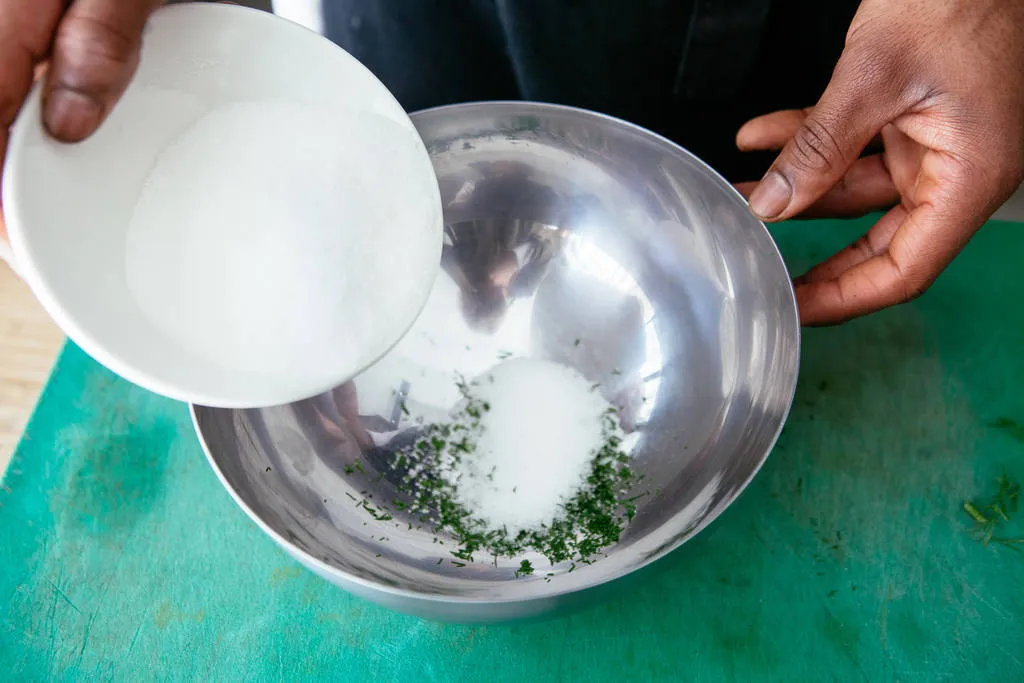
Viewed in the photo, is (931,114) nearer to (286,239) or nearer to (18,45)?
(286,239)

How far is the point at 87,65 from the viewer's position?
1.72ft

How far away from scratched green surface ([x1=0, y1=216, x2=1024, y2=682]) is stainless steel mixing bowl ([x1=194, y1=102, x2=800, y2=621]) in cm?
10

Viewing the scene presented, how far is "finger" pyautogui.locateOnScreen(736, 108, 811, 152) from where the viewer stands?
1.01m

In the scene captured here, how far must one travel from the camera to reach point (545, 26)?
99 cm

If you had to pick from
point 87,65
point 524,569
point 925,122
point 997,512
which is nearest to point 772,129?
point 925,122

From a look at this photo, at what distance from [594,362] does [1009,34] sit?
1.81 ft

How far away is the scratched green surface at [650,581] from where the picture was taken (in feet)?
2.55

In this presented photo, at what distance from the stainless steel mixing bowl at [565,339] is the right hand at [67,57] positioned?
28 centimetres

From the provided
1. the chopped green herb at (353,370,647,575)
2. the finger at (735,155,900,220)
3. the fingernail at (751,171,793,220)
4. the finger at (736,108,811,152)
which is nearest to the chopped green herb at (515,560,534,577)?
the chopped green herb at (353,370,647,575)

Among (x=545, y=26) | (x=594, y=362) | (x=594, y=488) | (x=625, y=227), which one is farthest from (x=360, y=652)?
(x=545, y=26)

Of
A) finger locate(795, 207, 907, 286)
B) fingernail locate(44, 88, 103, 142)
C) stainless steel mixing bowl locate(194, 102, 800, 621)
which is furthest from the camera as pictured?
finger locate(795, 207, 907, 286)

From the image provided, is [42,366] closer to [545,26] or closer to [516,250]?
[516,250]

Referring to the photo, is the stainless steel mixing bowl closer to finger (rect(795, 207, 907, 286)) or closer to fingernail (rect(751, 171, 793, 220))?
fingernail (rect(751, 171, 793, 220))

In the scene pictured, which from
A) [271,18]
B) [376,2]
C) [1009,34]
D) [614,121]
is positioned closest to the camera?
[271,18]
